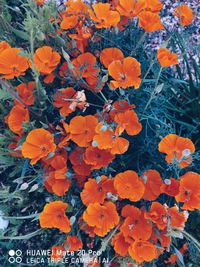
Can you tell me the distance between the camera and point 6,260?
1642 millimetres

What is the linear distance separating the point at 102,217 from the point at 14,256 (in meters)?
0.56

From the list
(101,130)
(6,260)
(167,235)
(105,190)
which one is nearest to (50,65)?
(101,130)

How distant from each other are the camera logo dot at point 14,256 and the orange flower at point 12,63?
72 cm

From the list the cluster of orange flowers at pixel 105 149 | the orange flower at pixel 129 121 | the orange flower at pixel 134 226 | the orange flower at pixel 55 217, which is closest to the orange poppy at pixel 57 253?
the cluster of orange flowers at pixel 105 149

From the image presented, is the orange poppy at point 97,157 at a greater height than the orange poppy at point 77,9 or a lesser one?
lesser

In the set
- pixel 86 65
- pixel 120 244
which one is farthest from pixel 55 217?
pixel 86 65

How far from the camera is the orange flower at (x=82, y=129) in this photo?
4.34ft

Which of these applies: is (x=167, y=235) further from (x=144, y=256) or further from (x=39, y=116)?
(x=39, y=116)

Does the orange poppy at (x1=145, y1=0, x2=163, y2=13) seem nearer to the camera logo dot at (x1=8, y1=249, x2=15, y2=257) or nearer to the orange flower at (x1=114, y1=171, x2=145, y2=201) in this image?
the orange flower at (x1=114, y1=171, x2=145, y2=201)

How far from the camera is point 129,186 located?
4.15 feet

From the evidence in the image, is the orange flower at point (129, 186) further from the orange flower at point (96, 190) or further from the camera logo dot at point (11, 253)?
the camera logo dot at point (11, 253)

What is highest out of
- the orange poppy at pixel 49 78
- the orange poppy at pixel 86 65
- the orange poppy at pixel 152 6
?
the orange poppy at pixel 152 6

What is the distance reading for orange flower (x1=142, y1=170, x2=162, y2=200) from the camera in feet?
4.33

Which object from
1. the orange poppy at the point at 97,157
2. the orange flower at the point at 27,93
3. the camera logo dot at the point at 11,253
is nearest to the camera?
the orange poppy at the point at 97,157
